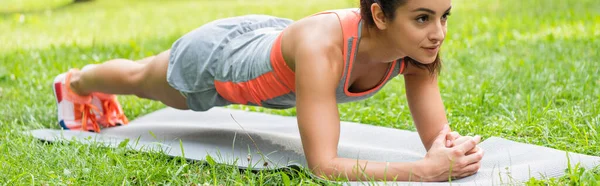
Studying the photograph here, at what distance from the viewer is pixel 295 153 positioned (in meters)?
3.04

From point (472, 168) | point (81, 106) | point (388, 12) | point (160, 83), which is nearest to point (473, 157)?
point (472, 168)

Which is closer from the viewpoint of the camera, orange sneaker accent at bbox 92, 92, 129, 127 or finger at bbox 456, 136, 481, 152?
finger at bbox 456, 136, 481, 152

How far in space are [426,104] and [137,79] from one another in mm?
1324

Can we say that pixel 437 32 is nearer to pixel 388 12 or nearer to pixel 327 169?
pixel 388 12

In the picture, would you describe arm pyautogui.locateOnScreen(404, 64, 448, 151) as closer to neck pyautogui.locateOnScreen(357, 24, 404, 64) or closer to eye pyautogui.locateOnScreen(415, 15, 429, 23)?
neck pyautogui.locateOnScreen(357, 24, 404, 64)

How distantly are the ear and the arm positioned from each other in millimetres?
374

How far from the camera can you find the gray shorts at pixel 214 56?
10.1ft

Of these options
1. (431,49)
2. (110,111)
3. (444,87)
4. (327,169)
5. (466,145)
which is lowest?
(110,111)

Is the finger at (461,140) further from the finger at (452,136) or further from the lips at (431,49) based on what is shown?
the lips at (431,49)

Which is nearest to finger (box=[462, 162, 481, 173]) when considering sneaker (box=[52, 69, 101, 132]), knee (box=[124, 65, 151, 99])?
knee (box=[124, 65, 151, 99])

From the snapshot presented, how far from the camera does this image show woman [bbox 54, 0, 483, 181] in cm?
248

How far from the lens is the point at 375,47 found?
268cm

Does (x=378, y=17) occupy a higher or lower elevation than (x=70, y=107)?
higher

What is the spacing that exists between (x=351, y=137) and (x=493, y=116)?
26.8 inches
